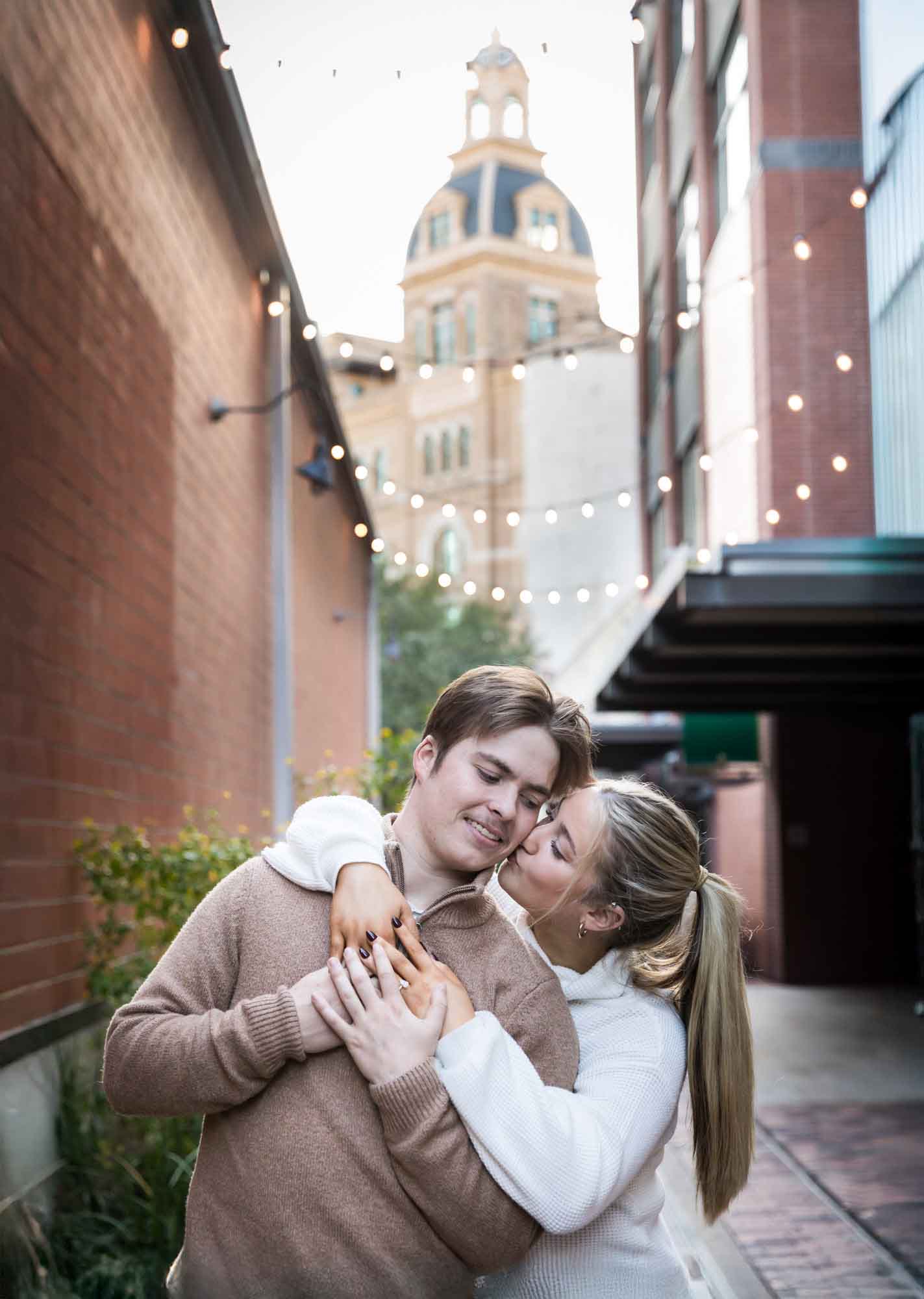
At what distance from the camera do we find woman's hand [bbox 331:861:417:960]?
7.47 feet

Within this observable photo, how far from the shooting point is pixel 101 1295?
3957mm

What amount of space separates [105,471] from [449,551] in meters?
37.8

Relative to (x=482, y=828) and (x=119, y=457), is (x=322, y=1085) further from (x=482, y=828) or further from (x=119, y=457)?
(x=119, y=457)

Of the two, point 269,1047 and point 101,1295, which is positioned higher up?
point 269,1047

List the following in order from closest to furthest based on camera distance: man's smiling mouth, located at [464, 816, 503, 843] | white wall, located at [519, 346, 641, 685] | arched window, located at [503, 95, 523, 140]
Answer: man's smiling mouth, located at [464, 816, 503, 843] → arched window, located at [503, 95, 523, 140] → white wall, located at [519, 346, 641, 685]

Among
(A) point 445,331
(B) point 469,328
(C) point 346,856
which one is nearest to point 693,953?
(C) point 346,856

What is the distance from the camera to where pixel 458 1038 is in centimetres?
225

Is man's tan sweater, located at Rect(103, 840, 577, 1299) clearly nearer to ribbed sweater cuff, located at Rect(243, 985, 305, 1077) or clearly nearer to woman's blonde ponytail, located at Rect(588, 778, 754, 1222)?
ribbed sweater cuff, located at Rect(243, 985, 305, 1077)

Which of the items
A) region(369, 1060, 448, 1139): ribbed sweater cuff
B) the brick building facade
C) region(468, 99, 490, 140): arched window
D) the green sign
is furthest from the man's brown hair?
the green sign

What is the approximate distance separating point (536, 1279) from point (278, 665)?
7.61m

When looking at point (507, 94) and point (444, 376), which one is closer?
point (507, 94)

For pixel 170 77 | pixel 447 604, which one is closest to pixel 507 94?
pixel 170 77

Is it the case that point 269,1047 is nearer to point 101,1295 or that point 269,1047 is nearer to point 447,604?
point 101,1295

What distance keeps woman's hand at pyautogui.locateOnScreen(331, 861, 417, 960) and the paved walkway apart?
302 cm
